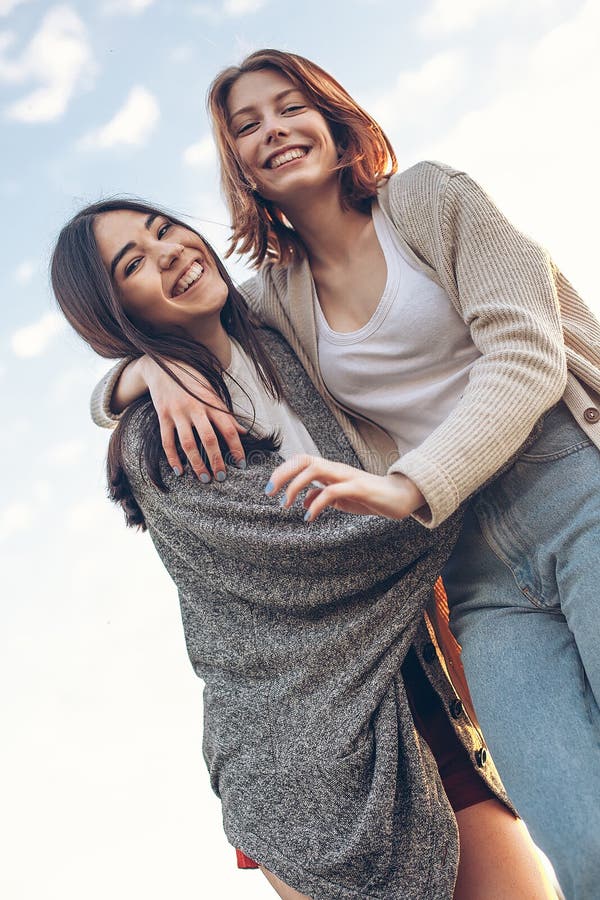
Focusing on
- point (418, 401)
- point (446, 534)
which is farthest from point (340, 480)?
point (418, 401)

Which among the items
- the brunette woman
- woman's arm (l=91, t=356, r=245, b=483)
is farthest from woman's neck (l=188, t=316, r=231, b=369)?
woman's arm (l=91, t=356, r=245, b=483)

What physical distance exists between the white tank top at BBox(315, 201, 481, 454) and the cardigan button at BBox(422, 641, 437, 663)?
1.41ft

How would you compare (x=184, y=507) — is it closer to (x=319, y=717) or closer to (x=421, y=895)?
(x=319, y=717)

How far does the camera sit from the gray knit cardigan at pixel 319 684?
1764 millimetres

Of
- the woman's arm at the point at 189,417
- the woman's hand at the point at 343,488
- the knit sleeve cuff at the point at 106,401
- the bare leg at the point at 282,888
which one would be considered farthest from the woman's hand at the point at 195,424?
the bare leg at the point at 282,888

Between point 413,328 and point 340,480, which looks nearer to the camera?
point 340,480

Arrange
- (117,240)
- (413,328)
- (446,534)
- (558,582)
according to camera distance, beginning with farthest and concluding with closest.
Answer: (117,240) < (413,328) < (446,534) < (558,582)

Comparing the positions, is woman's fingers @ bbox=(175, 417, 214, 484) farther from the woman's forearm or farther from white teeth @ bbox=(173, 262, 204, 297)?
white teeth @ bbox=(173, 262, 204, 297)

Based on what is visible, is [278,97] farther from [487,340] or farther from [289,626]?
[289,626]

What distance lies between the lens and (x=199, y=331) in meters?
2.17

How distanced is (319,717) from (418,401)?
0.68 metres

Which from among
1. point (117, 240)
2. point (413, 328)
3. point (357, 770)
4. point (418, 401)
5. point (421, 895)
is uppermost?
point (117, 240)

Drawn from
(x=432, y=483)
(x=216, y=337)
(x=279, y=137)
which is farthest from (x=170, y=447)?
(x=279, y=137)

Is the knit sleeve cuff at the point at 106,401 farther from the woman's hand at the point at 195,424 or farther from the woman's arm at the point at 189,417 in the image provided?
the woman's hand at the point at 195,424
